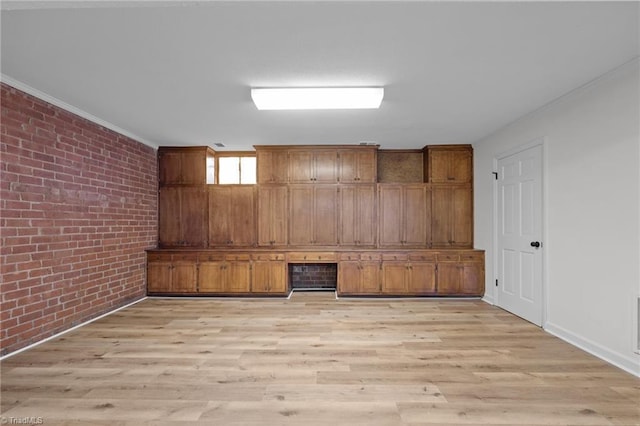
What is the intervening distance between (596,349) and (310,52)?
3708 mm

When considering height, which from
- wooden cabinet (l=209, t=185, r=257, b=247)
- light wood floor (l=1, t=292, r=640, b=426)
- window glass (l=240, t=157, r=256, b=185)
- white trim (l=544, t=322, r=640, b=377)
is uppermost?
window glass (l=240, t=157, r=256, b=185)

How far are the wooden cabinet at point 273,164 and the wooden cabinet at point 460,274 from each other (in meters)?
3.01

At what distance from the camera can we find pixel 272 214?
16.9ft

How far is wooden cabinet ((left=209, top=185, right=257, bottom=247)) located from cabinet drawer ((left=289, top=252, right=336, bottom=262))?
0.89m

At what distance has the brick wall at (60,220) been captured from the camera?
2.76 m

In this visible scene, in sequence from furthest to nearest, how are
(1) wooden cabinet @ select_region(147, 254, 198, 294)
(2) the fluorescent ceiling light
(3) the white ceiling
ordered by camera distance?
(1) wooden cabinet @ select_region(147, 254, 198, 294) < (2) the fluorescent ceiling light < (3) the white ceiling

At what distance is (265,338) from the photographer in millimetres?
3203

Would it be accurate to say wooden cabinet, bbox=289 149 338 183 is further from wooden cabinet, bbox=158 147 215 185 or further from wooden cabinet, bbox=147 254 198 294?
wooden cabinet, bbox=147 254 198 294

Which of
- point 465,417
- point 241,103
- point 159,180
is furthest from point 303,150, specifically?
point 465,417

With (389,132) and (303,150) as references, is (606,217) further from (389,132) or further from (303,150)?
(303,150)

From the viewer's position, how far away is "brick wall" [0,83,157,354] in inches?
109

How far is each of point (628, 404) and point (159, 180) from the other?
6.27m

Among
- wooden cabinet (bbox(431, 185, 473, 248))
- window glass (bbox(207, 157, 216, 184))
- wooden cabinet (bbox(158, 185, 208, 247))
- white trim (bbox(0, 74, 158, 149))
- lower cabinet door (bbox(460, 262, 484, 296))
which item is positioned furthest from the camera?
window glass (bbox(207, 157, 216, 184))

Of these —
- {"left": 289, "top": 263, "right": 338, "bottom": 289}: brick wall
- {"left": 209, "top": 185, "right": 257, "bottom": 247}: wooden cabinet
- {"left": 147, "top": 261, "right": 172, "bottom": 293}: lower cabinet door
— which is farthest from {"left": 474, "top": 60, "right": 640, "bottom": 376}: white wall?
{"left": 147, "top": 261, "right": 172, "bottom": 293}: lower cabinet door
